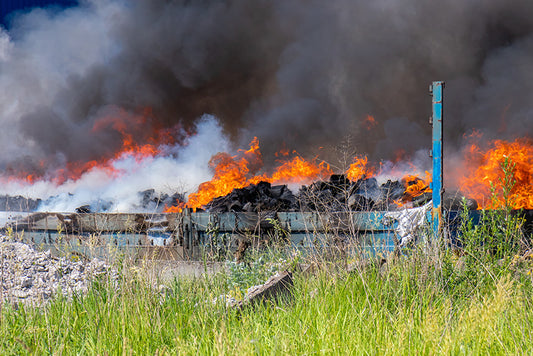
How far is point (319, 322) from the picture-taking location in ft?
10.1

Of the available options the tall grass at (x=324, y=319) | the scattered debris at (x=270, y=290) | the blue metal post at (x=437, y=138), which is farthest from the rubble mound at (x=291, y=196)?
the tall grass at (x=324, y=319)

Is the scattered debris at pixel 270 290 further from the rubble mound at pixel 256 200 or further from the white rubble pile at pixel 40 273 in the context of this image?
the rubble mound at pixel 256 200

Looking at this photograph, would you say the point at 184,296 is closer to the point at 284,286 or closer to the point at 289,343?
the point at 284,286

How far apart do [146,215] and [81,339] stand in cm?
593

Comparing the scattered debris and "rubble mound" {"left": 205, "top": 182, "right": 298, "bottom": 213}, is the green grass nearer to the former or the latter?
the scattered debris

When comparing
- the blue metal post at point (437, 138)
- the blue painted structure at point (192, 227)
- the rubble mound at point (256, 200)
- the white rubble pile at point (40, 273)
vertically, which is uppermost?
the blue metal post at point (437, 138)

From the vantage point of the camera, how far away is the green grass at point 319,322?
2.62 metres

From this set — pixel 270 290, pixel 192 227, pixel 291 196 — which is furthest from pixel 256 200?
pixel 270 290

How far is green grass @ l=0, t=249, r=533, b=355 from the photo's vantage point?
262 cm

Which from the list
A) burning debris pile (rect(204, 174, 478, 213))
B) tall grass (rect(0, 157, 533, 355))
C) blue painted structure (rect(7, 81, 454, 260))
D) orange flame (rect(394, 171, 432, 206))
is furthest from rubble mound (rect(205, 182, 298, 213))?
tall grass (rect(0, 157, 533, 355))

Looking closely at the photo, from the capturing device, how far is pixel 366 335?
2922 mm

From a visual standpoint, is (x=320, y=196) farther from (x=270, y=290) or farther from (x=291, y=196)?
(x=270, y=290)

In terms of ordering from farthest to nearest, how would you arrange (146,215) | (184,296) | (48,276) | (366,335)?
(146,215) < (48,276) < (184,296) < (366,335)

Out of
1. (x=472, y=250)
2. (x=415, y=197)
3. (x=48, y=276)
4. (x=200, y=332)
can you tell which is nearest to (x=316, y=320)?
(x=200, y=332)
